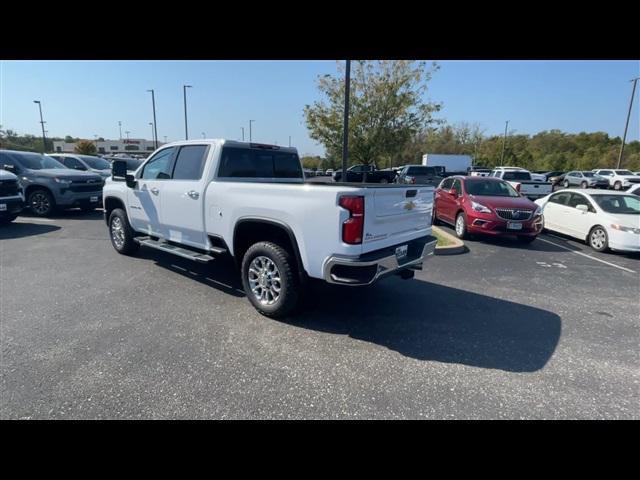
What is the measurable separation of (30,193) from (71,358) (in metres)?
10.2

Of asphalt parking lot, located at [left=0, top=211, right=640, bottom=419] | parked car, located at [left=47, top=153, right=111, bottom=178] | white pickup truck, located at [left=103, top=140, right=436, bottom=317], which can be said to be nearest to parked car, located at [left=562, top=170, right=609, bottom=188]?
asphalt parking lot, located at [left=0, top=211, right=640, bottom=419]

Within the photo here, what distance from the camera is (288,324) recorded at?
3.77 m

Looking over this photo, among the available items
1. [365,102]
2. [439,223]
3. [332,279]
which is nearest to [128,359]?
[332,279]

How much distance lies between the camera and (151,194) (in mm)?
5309

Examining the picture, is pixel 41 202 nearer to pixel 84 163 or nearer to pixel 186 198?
pixel 84 163

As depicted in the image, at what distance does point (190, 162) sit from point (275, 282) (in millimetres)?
2373

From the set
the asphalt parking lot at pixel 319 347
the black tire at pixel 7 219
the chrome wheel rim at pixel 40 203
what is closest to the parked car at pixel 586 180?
the asphalt parking lot at pixel 319 347

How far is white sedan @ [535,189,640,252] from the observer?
23.8 ft

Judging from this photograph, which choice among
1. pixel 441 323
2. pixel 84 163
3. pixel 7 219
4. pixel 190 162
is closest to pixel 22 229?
pixel 7 219

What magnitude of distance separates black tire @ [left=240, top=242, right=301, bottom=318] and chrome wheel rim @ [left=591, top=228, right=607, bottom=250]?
792 centimetres

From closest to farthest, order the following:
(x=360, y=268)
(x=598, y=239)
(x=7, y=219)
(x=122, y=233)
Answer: (x=360, y=268), (x=122, y=233), (x=598, y=239), (x=7, y=219)

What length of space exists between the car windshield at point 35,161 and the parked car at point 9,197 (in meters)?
1.87

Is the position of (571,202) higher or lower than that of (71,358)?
higher
